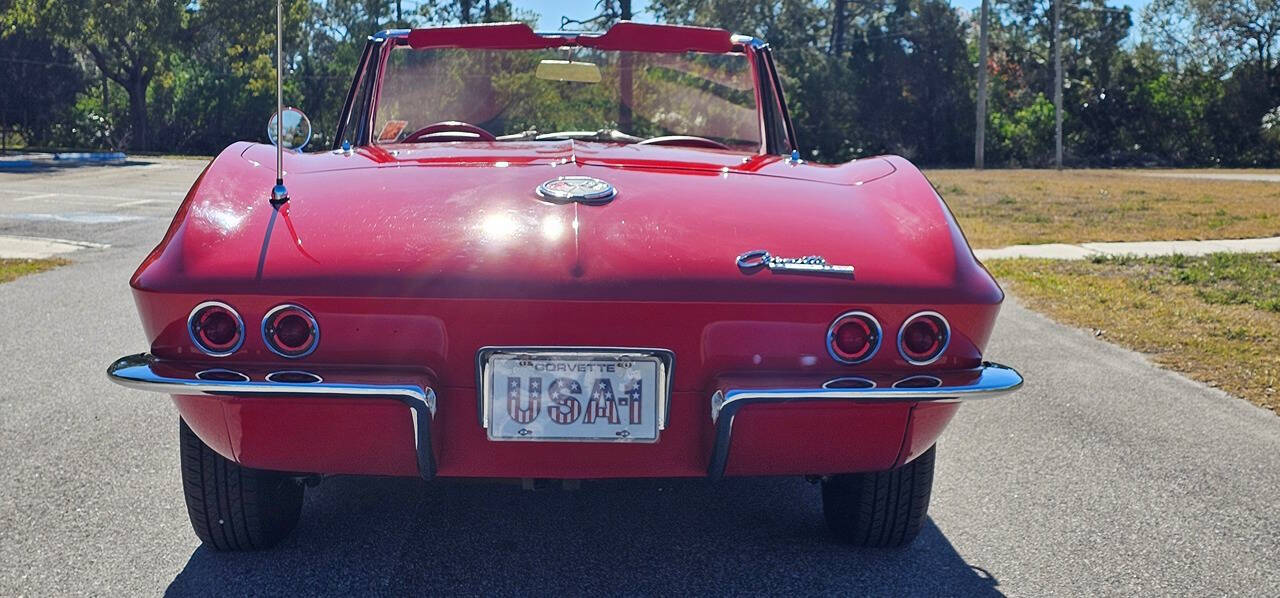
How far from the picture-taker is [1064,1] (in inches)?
2005

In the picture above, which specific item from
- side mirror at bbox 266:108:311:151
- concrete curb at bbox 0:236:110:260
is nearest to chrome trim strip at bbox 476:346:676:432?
Result: side mirror at bbox 266:108:311:151

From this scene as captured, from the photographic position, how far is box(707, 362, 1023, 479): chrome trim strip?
2719mm

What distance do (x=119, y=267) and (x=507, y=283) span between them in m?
8.18

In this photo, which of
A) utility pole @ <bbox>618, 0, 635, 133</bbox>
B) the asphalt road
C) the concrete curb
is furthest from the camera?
the concrete curb

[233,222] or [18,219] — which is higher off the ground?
[233,222]

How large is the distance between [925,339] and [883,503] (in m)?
0.62

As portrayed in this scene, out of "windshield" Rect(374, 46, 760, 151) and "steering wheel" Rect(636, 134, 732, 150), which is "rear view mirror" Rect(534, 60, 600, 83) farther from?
"steering wheel" Rect(636, 134, 732, 150)

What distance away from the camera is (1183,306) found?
8.32 m

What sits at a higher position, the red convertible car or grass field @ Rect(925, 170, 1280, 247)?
the red convertible car

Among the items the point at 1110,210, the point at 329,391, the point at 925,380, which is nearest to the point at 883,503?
the point at 925,380

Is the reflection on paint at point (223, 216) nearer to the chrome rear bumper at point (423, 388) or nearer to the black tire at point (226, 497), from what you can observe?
the chrome rear bumper at point (423, 388)

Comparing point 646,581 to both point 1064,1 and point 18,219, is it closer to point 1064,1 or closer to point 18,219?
point 18,219

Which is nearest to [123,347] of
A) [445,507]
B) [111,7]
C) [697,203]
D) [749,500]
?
[445,507]

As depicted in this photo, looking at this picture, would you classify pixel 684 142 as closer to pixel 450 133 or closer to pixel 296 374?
pixel 450 133
